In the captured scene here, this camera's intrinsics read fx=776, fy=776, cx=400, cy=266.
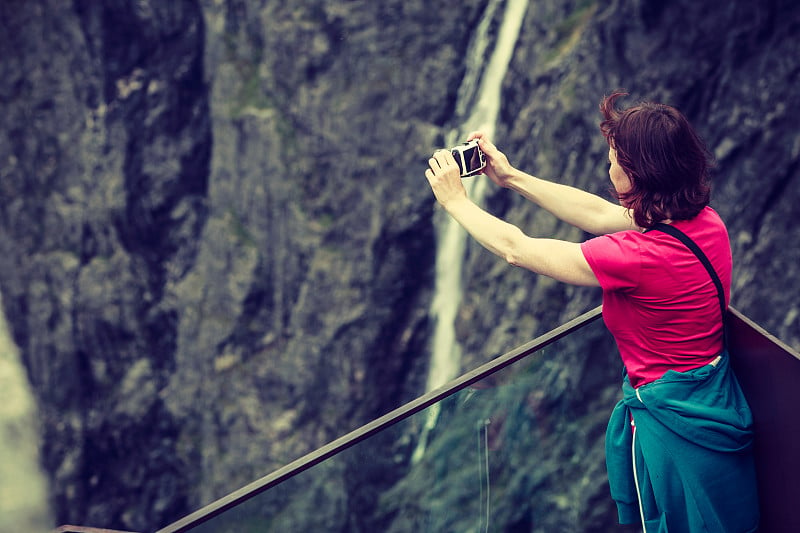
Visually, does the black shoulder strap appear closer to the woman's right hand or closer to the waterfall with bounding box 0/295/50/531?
the woman's right hand

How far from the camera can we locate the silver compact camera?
263cm

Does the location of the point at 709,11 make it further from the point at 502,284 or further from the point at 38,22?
the point at 38,22

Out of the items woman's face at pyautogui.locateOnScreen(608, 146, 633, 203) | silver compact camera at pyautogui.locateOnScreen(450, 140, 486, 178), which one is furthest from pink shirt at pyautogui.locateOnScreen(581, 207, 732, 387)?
silver compact camera at pyautogui.locateOnScreen(450, 140, 486, 178)

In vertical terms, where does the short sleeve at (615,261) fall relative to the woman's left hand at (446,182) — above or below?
below

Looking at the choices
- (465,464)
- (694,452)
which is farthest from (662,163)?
(465,464)

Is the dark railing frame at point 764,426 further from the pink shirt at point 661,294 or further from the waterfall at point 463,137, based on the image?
the waterfall at point 463,137

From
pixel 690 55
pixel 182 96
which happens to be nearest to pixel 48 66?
pixel 182 96

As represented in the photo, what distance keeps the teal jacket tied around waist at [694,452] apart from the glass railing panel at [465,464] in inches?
17.0

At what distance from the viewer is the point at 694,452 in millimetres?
2074

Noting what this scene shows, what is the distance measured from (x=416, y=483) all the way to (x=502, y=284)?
12.7 m

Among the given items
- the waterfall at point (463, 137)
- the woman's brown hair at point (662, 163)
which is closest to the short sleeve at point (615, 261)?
the woman's brown hair at point (662, 163)

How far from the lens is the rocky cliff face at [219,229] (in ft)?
55.1

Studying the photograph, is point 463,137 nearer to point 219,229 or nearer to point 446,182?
point 219,229

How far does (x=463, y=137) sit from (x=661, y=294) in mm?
14132
